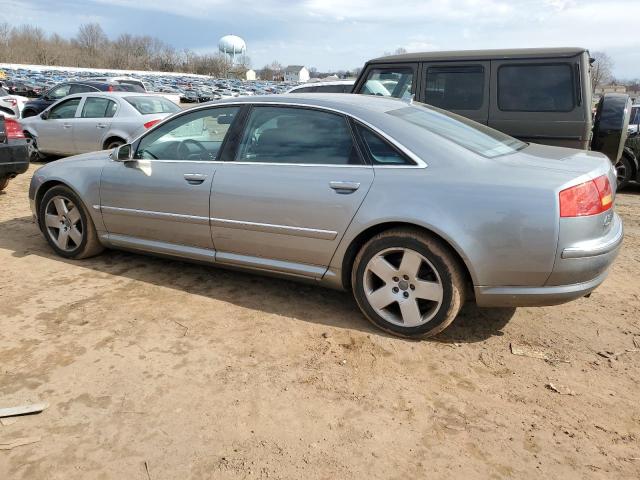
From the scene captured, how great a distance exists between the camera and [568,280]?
9.60 ft

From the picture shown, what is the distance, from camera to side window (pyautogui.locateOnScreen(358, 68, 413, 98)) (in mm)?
6242

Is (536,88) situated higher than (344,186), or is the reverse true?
(536,88)

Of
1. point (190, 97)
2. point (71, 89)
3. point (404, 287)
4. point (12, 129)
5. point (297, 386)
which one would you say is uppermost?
point (190, 97)

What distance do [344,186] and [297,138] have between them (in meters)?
0.60

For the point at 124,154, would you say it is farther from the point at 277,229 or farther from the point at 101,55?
the point at 101,55

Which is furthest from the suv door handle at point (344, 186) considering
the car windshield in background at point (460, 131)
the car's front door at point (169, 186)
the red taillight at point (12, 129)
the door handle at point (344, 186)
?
the red taillight at point (12, 129)

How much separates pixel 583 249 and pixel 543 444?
115 cm

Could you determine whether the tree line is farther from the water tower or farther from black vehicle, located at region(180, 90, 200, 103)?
black vehicle, located at region(180, 90, 200, 103)

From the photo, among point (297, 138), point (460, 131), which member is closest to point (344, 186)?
point (297, 138)

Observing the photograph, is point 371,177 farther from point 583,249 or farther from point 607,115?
point 607,115

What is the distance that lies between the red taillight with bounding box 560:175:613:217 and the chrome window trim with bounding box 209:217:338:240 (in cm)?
139

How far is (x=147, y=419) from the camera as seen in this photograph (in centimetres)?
251

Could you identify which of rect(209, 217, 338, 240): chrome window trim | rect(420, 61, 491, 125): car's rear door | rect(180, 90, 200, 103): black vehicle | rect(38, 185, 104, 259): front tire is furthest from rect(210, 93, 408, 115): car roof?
rect(180, 90, 200, 103): black vehicle

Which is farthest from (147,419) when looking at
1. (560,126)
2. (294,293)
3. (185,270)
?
(560,126)
